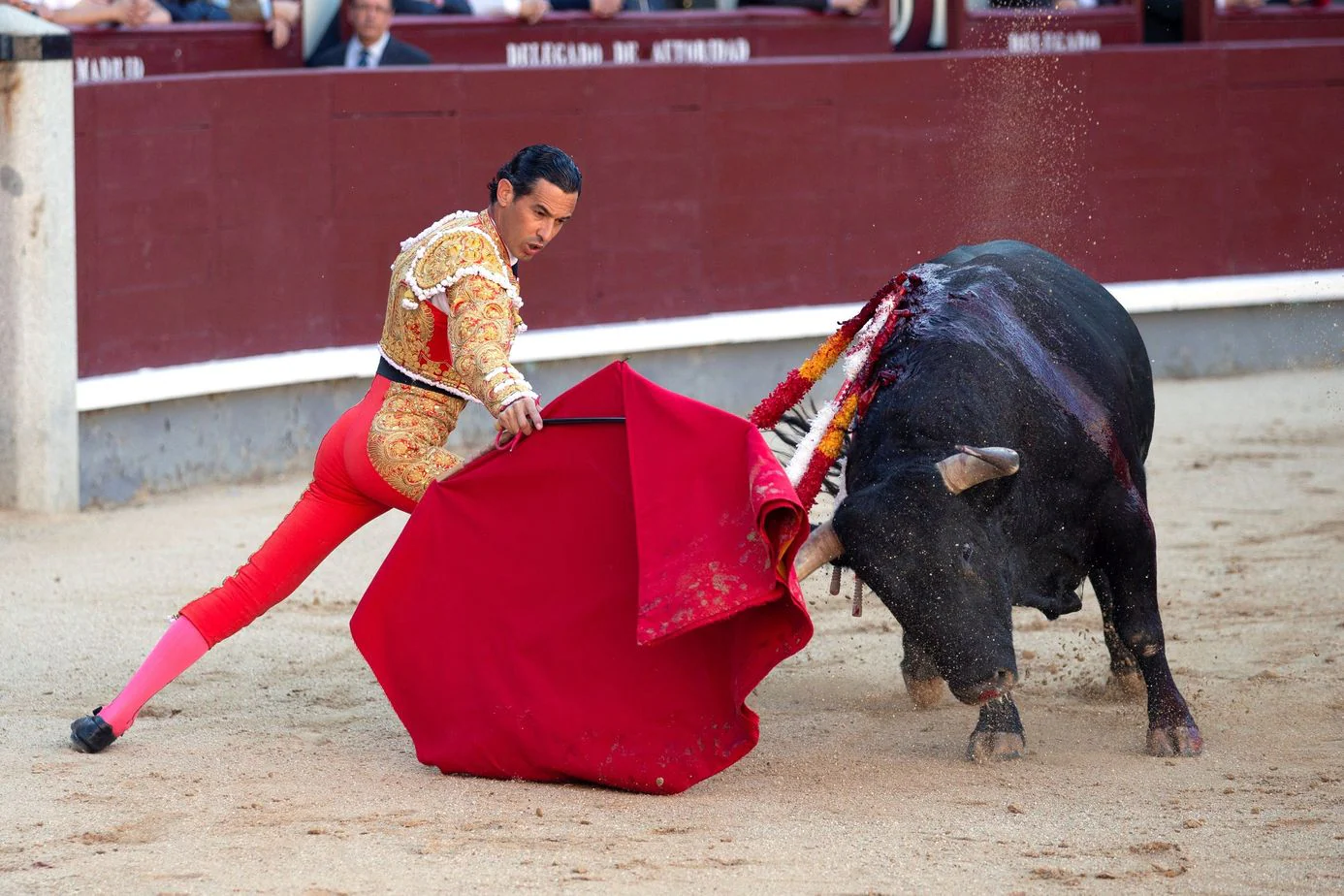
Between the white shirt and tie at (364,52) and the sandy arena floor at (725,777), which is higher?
the white shirt and tie at (364,52)

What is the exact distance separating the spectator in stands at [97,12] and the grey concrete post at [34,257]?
0.71 metres

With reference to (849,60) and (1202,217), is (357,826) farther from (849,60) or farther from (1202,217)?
(1202,217)

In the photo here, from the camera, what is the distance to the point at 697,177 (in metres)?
7.31

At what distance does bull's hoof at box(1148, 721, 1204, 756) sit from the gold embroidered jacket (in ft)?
4.42

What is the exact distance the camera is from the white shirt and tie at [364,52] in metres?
6.62

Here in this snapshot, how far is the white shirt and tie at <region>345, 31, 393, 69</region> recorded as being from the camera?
6.62 metres

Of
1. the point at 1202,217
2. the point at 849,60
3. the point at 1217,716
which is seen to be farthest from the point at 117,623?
the point at 1202,217

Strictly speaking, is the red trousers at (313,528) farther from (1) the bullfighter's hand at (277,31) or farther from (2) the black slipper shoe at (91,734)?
(1) the bullfighter's hand at (277,31)

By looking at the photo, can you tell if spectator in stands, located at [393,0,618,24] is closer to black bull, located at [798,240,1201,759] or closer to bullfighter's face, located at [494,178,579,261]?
black bull, located at [798,240,1201,759]

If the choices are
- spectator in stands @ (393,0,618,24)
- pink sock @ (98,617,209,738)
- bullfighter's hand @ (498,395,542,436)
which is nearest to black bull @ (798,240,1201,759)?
bullfighter's hand @ (498,395,542,436)

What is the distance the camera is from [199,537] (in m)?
5.42

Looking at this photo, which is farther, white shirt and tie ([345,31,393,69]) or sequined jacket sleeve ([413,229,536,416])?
white shirt and tie ([345,31,393,69])

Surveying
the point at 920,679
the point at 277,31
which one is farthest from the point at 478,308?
the point at 277,31

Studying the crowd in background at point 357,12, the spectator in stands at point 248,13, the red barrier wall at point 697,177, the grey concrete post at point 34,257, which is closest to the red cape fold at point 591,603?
the grey concrete post at point 34,257
